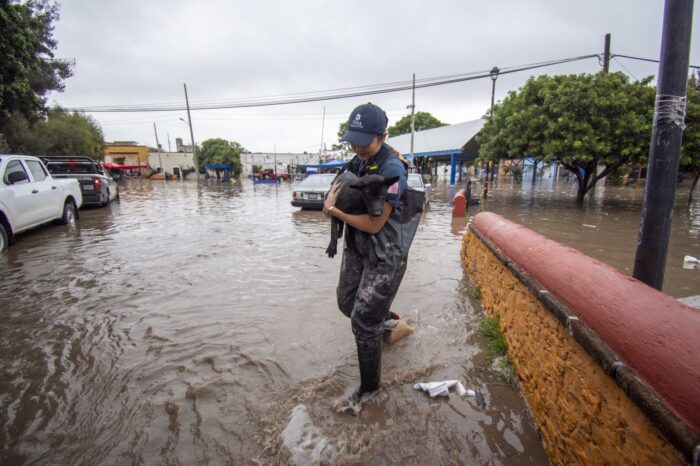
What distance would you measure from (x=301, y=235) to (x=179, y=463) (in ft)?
21.1

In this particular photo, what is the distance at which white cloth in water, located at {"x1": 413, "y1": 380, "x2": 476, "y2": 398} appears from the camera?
2508 millimetres

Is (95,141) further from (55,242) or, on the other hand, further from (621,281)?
(621,281)

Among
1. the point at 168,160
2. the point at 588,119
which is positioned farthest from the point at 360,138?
the point at 168,160

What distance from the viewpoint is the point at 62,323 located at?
3615 mm

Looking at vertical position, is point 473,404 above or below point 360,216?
below

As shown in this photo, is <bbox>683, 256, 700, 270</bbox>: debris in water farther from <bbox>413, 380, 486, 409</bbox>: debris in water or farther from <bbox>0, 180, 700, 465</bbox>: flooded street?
<bbox>413, 380, 486, 409</bbox>: debris in water

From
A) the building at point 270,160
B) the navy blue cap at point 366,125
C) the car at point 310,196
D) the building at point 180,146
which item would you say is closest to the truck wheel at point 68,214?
the car at point 310,196

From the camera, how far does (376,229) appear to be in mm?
2137

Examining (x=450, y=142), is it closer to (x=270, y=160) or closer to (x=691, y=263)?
(x=691, y=263)

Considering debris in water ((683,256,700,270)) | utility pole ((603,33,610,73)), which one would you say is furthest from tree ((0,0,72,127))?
utility pole ((603,33,610,73))

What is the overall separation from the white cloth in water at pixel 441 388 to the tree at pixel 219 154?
53.1m

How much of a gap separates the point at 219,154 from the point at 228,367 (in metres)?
54.7

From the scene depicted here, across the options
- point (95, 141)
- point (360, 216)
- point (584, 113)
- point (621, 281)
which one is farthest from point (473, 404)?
point (95, 141)

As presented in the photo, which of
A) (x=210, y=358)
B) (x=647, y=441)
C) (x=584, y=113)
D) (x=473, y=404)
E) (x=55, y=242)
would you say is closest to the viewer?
(x=647, y=441)
